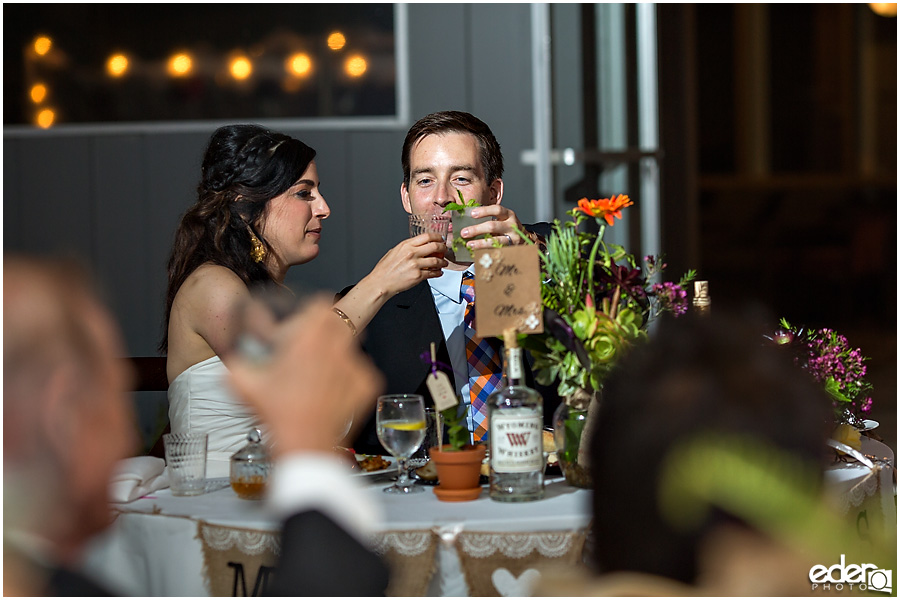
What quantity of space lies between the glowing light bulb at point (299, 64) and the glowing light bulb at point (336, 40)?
0.12m

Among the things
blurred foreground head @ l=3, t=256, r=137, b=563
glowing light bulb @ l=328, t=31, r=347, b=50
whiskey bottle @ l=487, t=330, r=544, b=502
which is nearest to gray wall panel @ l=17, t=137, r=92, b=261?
glowing light bulb @ l=328, t=31, r=347, b=50

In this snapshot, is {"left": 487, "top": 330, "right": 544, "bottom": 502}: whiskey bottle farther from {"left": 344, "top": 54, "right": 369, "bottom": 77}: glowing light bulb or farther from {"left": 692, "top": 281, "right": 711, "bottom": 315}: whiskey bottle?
{"left": 344, "top": 54, "right": 369, "bottom": 77}: glowing light bulb

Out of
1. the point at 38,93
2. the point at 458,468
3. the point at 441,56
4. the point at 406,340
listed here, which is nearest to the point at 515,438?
the point at 458,468

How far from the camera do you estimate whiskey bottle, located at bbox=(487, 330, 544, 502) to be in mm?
1343

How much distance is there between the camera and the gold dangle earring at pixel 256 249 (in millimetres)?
2182

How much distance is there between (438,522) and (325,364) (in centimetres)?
60

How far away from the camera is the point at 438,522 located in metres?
1.28

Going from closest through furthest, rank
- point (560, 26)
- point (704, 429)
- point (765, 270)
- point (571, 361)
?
point (704, 429) → point (571, 361) → point (560, 26) → point (765, 270)

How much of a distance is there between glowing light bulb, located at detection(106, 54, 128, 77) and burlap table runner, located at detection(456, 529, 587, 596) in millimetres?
3148

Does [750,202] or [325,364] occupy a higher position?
[750,202]

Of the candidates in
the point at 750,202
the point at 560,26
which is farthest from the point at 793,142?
the point at 560,26

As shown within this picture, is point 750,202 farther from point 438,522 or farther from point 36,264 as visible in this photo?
point 36,264

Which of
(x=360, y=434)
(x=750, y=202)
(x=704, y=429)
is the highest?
(x=750, y=202)

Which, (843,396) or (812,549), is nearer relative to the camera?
(812,549)
